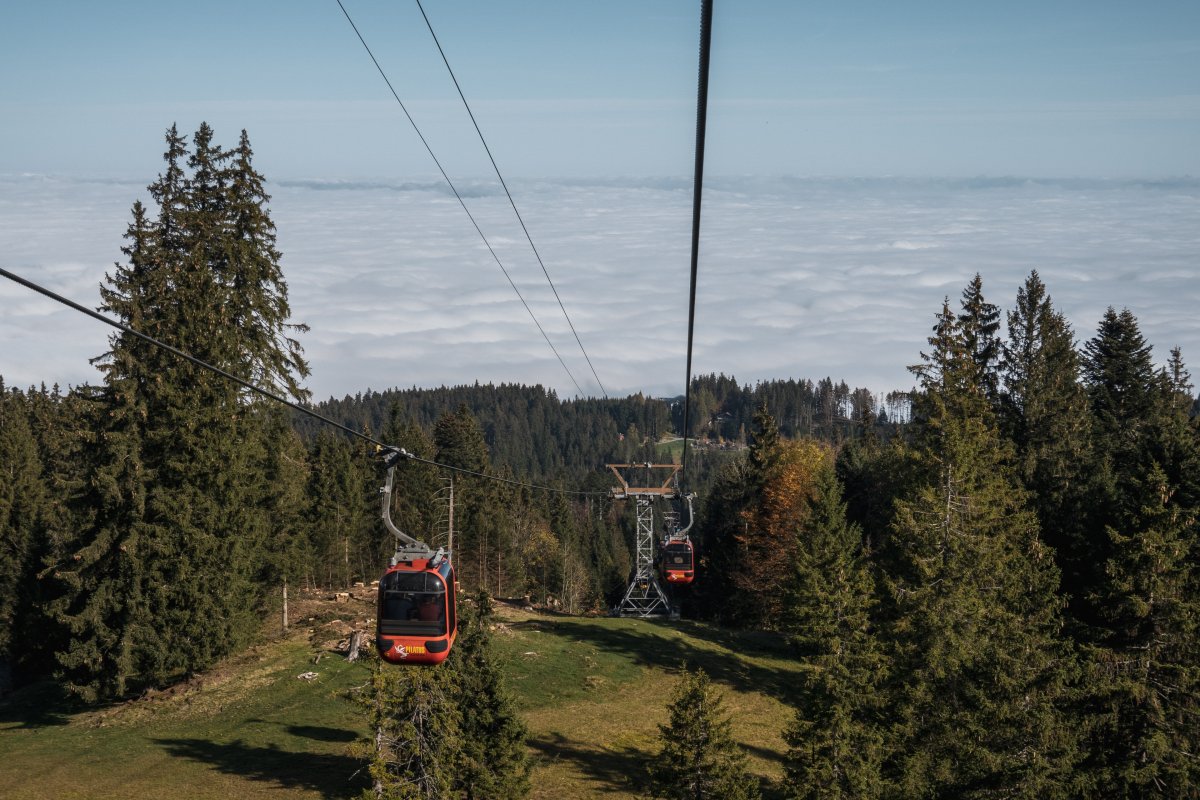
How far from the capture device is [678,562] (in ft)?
167

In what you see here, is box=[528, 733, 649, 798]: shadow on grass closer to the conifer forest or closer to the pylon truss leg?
the conifer forest

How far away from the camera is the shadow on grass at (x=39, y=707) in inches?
1655

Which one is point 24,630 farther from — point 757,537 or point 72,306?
point 72,306

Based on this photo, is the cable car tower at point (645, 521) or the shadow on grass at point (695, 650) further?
the cable car tower at point (645, 521)

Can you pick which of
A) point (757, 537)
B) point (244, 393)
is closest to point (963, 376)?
point (757, 537)

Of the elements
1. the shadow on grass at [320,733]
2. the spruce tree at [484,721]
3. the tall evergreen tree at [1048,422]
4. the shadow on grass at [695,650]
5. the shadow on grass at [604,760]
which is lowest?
the shadow on grass at [604,760]

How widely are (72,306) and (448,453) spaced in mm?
81616

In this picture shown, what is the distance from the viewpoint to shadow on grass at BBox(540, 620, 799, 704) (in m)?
49.9

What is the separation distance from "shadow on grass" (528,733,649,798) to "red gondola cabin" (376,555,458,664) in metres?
17.3

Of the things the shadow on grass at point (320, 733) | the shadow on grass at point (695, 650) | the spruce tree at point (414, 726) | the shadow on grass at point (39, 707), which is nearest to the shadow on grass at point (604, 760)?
the shadow on grass at point (320, 733)

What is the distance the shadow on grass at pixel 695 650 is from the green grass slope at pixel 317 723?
0.15 metres

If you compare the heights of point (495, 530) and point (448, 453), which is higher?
point (448, 453)

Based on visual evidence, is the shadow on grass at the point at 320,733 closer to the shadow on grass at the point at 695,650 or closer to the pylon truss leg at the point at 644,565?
the shadow on grass at the point at 695,650

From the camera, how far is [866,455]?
78250 millimetres
